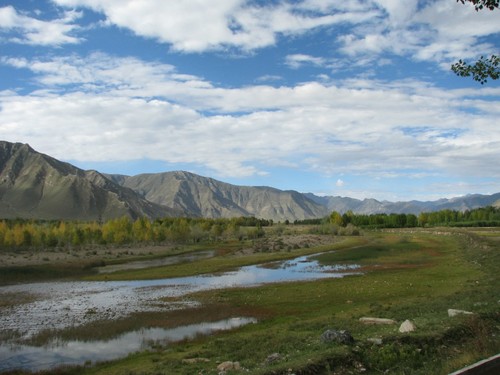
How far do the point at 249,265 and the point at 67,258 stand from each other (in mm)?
53210

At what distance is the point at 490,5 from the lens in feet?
42.7

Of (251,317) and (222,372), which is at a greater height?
(222,372)

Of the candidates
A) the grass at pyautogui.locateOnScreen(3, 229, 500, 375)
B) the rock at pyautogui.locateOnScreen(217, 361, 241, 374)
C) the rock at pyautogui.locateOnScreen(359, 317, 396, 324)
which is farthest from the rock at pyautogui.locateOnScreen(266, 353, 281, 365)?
the rock at pyautogui.locateOnScreen(359, 317, 396, 324)

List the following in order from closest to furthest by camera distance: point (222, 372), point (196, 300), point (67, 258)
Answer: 1. point (222, 372)
2. point (196, 300)
3. point (67, 258)

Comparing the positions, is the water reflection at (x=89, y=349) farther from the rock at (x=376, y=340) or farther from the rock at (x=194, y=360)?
the rock at (x=376, y=340)

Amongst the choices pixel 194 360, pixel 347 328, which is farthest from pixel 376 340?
pixel 194 360

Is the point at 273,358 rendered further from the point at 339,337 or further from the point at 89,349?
the point at 89,349

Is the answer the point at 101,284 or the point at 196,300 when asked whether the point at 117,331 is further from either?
the point at 101,284

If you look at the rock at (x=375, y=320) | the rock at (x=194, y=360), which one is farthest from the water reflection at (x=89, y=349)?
the rock at (x=375, y=320)

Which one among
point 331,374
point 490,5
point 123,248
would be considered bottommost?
point 123,248

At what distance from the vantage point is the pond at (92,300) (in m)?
29.9

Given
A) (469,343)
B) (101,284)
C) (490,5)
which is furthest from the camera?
(101,284)

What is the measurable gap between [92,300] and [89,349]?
2259 centimetres

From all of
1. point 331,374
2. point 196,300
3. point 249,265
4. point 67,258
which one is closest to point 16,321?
point 196,300
